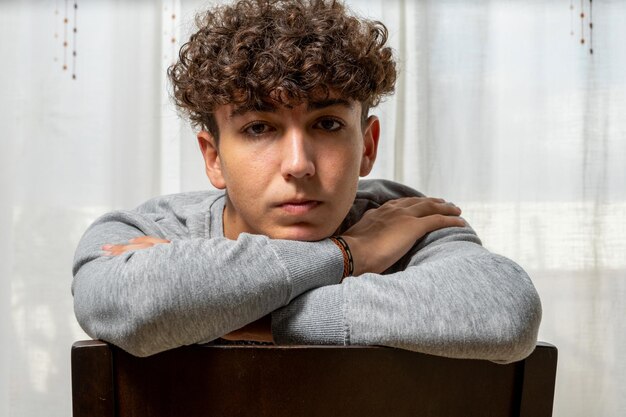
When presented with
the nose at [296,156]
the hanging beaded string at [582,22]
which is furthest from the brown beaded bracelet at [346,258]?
the hanging beaded string at [582,22]

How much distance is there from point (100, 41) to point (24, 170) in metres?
0.40

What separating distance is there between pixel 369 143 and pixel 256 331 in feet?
1.61

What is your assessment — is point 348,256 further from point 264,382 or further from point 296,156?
point 264,382

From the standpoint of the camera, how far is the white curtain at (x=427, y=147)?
2055 mm

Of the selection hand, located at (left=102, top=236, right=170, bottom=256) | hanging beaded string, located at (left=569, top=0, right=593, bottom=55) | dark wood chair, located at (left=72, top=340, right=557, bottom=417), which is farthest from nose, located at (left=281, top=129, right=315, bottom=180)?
hanging beaded string, located at (left=569, top=0, right=593, bottom=55)

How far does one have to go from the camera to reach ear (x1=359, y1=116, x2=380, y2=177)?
131 cm

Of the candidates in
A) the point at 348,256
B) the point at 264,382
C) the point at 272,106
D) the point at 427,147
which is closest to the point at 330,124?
the point at 272,106

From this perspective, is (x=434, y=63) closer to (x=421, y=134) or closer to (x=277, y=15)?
(x=421, y=134)

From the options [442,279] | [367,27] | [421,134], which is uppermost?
[367,27]

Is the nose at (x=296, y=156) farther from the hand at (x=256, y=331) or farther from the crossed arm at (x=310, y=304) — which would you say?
the hand at (x=256, y=331)

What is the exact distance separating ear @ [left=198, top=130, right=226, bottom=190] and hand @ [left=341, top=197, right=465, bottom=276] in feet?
0.74

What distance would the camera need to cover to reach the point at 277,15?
1.23 meters

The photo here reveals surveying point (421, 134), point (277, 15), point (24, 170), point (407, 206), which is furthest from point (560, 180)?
point (24, 170)

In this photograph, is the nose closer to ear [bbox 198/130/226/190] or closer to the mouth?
the mouth
